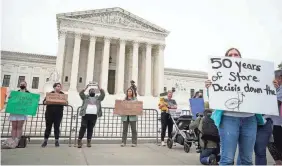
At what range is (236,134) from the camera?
10.4 feet

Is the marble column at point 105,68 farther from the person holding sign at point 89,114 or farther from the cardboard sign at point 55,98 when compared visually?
the person holding sign at point 89,114

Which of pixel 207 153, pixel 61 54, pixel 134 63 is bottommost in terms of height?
pixel 207 153

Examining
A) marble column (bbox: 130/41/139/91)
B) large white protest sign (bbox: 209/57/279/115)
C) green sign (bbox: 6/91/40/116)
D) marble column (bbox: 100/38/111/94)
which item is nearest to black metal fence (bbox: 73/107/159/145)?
green sign (bbox: 6/91/40/116)

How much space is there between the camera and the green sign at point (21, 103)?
6.68 meters

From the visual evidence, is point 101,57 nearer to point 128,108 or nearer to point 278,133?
point 128,108

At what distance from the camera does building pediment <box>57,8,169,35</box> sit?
35.7m

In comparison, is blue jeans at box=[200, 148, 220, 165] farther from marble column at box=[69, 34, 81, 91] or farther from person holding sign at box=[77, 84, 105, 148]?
marble column at box=[69, 34, 81, 91]

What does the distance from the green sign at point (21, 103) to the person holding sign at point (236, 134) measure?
226 inches

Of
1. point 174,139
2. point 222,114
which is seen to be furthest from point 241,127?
point 174,139

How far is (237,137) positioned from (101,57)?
3792 centimetres

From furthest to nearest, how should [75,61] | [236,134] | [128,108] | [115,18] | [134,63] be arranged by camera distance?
[115,18] → [134,63] → [75,61] → [128,108] → [236,134]

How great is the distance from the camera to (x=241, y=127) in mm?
3316

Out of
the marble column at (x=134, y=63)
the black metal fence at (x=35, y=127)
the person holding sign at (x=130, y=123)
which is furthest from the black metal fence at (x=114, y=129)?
the marble column at (x=134, y=63)

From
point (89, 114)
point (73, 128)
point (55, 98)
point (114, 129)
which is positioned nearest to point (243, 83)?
point (89, 114)
